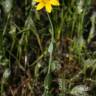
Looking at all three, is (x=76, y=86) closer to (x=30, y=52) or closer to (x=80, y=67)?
(x=80, y=67)

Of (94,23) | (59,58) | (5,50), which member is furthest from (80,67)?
(5,50)

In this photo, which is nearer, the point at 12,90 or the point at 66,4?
the point at 12,90

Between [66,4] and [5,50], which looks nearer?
[5,50]

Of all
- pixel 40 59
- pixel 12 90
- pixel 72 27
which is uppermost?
pixel 72 27

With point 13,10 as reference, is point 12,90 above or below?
below

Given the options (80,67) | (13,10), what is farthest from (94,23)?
(13,10)

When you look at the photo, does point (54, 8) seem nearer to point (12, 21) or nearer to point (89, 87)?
point (12, 21)
